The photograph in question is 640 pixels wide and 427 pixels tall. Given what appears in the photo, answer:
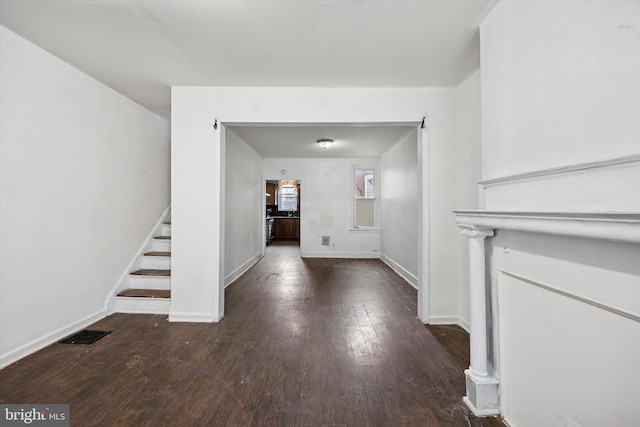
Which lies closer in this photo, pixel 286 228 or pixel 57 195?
pixel 57 195

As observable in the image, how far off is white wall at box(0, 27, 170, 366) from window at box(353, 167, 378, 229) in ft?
14.6

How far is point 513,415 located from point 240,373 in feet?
5.41

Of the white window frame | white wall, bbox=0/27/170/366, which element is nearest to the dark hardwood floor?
white wall, bbox=0/27/170/366

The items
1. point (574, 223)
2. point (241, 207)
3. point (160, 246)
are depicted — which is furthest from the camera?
point (241, 207)

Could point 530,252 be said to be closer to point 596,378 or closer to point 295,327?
point 596,378

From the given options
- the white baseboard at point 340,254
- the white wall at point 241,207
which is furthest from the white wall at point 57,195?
the white baseboard at point 340,254

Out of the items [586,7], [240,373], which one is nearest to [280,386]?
[240,373]

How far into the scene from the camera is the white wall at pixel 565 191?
0.86 meters

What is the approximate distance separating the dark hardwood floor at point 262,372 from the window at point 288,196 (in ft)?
27.6

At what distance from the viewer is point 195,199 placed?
8.79 ft

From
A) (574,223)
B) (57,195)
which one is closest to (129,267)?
(57,195)

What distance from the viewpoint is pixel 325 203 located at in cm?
632

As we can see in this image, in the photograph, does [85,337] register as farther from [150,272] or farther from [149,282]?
[150,272]

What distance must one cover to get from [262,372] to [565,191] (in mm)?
2023
